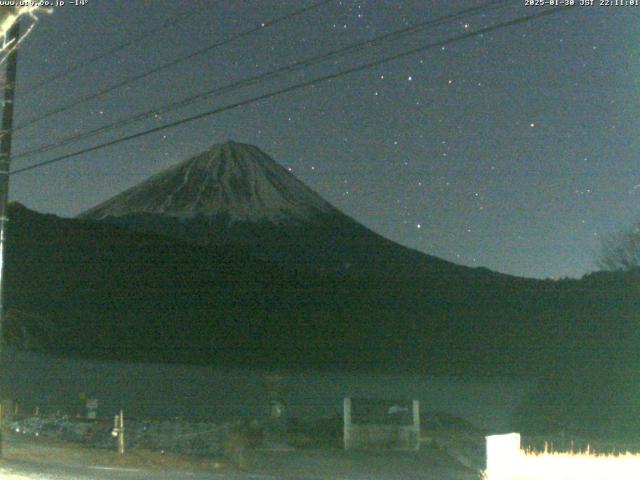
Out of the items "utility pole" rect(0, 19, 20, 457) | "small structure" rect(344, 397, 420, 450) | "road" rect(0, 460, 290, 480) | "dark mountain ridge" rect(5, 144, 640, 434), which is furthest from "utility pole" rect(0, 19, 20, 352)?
"dark mountain ridge" rect(5, 144, 640, 434)

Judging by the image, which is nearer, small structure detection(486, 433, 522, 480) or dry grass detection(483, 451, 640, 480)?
dry grass detection(483, 451, 640, 480)

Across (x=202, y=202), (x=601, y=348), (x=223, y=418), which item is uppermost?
(x=202, y=202)

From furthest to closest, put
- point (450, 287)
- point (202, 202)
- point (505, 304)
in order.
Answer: point (202, 202), point (450, 287), point (505, 304)

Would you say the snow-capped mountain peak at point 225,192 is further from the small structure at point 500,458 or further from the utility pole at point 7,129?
the small structure at point 500,458

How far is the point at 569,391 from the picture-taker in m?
31.5

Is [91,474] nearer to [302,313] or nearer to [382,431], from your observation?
[382,431]

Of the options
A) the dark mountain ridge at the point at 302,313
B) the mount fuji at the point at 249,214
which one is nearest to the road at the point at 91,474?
the dark mountain ridge at the point at 302,313

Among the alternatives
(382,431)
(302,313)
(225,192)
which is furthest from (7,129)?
(225,192)

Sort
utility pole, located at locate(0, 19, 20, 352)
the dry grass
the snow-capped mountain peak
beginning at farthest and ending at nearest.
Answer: the snow-capped mountain peak < utility pole, located at locate(0, 19, 20, 352) < the dry grass

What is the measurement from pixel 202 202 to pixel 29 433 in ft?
338

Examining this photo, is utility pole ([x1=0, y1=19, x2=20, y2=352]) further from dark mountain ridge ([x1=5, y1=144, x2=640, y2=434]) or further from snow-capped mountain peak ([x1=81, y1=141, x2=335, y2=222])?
snow-capped mountain peak ([x1=81, y1=141, x2=335, y2=222])

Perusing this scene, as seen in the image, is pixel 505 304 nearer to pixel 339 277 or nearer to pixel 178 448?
pixel 339 277

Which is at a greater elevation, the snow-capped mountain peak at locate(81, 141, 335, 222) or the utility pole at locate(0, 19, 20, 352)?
the snow-capped mountain peak at locate(81, 141, 335, 222)

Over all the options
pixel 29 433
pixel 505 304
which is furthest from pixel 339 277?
pixel 29 433
